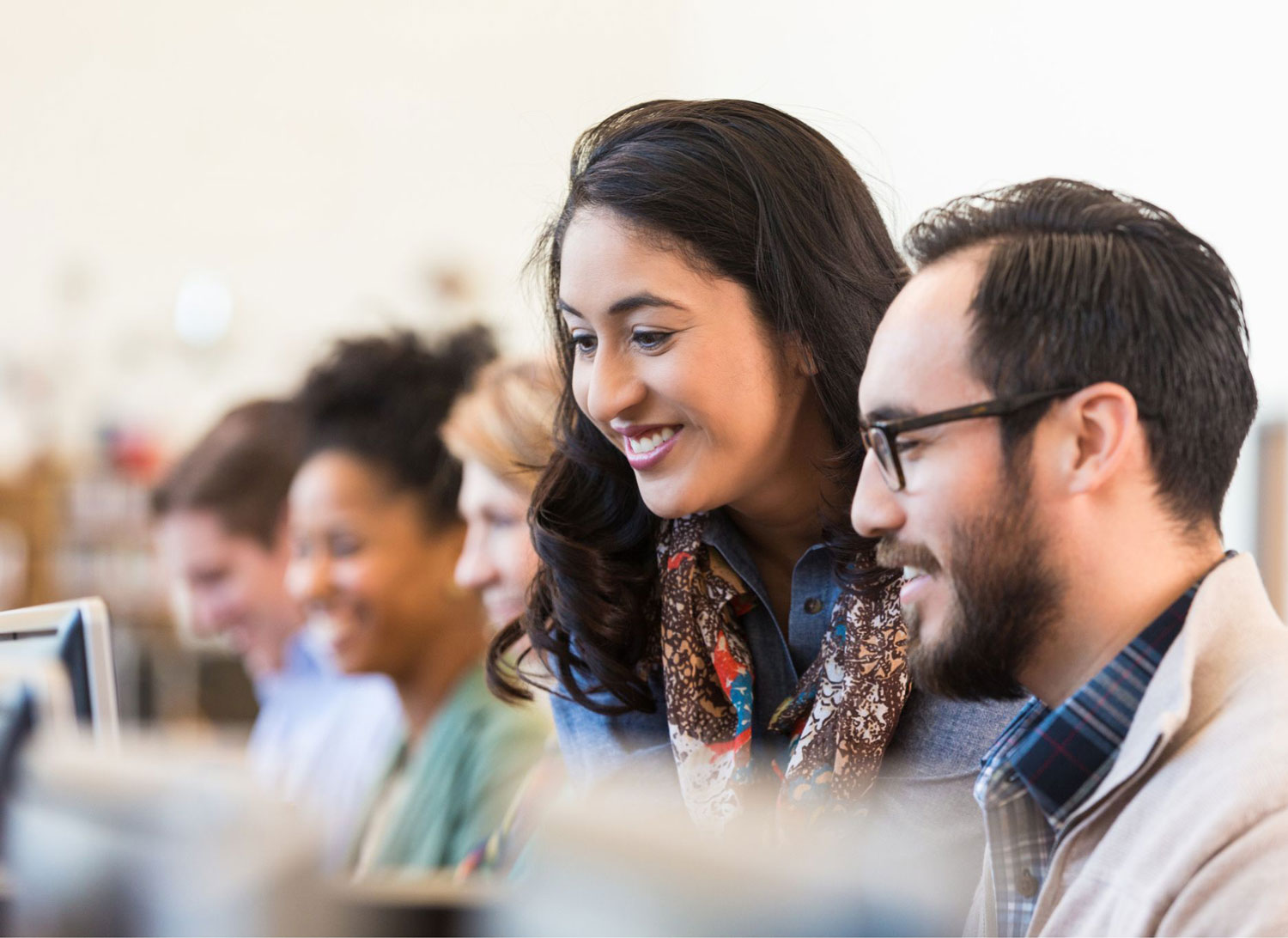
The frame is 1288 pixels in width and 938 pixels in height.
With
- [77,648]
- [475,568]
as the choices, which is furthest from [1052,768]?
[475,568]

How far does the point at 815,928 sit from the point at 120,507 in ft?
20.0

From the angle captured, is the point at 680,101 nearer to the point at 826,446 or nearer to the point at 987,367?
the point at 826,446

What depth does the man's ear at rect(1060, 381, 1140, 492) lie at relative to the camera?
100 cm

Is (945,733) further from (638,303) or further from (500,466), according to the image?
(500,466)

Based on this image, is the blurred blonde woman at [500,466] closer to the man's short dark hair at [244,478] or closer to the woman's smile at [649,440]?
the woman's smile at [649,440]

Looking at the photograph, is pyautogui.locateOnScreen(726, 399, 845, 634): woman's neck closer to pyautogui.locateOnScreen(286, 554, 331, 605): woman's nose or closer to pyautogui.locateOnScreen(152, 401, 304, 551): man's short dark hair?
pyautogui.locateOnScreen(286, 554, 331, 605): woman's nose

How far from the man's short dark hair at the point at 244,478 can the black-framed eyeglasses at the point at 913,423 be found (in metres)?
2.30

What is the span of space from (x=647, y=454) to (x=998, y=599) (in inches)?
18.2

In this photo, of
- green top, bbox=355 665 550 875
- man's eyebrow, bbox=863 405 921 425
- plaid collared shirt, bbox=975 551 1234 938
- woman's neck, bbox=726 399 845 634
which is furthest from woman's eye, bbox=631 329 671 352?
green top, bbox=355 665 550 875

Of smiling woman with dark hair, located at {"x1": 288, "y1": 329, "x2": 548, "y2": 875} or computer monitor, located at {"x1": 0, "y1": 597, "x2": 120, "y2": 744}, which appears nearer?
computer monitor, located at {"x1": 0, "y1": 597, "x2": 120, "y2": 744}

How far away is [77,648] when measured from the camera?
0.97 meters

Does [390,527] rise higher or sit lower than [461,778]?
higher

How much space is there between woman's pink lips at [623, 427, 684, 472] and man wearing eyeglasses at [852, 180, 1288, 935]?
0.99 feet

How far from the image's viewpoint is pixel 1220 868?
Answer: 85 centimetres
